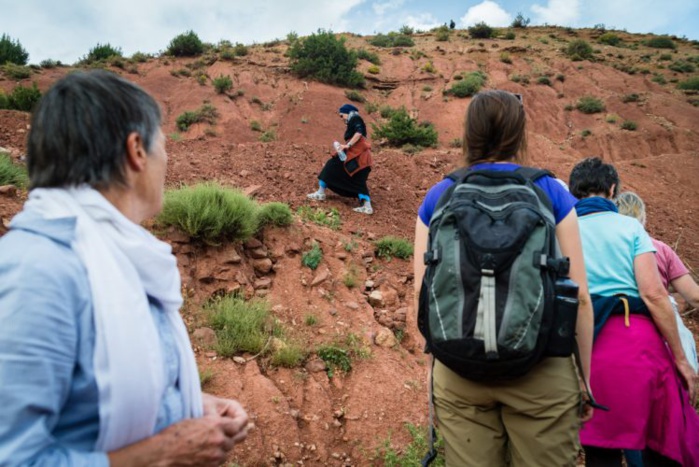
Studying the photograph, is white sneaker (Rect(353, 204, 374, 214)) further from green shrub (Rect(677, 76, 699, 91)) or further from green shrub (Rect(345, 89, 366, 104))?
green shrub (Rect(677, 76, 699, 91))

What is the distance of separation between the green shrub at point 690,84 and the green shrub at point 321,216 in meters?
23.1

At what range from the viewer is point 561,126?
18703 mm

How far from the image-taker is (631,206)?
2.76m

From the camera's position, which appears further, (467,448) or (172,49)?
(172,49)

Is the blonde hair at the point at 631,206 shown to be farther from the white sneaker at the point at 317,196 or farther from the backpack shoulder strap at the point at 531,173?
the white sneaker at the point at 317,196

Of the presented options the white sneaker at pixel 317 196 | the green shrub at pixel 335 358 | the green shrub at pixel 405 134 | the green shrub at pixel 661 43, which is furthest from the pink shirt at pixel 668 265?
A: the green shrub at pixel 661 43

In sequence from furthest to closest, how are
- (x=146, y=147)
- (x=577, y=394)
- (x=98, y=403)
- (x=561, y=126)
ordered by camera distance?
(x=561, y=126)
(x=577, y=394)
(x=146, y=147)
(x=98, y=403)

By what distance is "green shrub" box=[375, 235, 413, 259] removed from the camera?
20.5 ft

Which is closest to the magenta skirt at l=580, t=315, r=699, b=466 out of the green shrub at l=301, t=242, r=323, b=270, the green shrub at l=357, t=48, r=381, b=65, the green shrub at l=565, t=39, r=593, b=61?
the green shrub at l=301, t=242, r=323, b=270

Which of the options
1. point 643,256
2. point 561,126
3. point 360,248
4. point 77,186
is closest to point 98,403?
point 77,186

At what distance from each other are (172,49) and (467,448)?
26665mm

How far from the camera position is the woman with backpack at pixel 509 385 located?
1.64 m

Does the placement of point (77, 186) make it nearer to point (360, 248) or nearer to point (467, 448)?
point (467, 448)

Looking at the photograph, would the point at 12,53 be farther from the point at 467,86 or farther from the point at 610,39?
the point at 610,39
